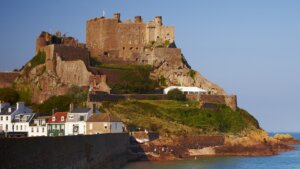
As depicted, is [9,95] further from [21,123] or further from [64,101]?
[21,123]

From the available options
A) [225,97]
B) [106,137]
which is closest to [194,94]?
[225,97]

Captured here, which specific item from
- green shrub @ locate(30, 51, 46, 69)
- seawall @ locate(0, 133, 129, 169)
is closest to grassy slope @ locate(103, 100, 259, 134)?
green shrub @ locate(30, 51, 46, 69)

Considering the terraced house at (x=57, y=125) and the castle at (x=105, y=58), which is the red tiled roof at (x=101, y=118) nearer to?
the terraced house at (x=57, y=125)

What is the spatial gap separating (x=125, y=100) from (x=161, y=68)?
13698mm

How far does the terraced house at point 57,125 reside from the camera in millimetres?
56156

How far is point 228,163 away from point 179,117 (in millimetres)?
13586

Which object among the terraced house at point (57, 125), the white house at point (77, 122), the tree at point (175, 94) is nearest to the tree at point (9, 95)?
the terraced house at point (57, 125)

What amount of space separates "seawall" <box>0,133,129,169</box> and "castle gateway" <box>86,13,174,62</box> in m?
39.4

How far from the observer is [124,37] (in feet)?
287

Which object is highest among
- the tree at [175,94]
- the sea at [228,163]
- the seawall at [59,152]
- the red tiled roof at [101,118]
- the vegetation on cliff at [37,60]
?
the vegetation on cliff at [37,60]

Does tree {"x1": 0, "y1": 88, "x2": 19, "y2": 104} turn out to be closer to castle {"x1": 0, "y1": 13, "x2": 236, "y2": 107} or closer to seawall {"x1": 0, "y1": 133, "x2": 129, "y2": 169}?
castle {"x1": 0, "y1": 13, "x2": 236, "y2": 107}

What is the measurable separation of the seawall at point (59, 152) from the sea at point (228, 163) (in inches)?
298

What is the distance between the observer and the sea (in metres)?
54.9

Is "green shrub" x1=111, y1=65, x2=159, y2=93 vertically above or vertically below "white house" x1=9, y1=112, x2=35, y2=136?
above
